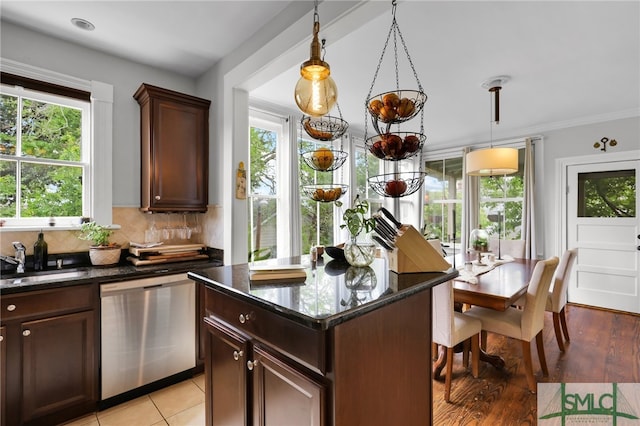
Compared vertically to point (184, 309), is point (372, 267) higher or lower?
higher

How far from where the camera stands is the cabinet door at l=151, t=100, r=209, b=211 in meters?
2.56

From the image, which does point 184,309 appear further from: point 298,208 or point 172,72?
point 172,72

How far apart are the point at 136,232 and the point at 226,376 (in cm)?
188

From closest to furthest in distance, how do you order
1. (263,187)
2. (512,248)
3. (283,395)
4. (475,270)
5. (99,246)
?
(283,395), (99,246), (475,270), (263,187), (512,248)

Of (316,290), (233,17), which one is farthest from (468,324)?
(233,17)

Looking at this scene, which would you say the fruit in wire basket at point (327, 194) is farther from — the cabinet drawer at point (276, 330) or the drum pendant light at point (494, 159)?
the drum pendant light at point (494, 159)

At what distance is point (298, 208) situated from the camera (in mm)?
3926

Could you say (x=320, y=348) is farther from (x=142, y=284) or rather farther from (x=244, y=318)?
(x=142, y=284)

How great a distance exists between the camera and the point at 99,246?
2.43 meters

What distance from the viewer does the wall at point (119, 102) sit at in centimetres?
230

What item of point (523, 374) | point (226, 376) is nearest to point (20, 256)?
point (226, 376)

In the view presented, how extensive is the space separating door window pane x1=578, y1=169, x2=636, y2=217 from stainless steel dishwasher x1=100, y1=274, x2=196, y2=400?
17.4 feet

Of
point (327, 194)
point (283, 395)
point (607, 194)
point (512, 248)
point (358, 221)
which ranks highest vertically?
point (607, 194)

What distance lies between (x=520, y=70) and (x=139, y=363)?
4062 mm
